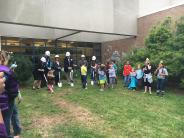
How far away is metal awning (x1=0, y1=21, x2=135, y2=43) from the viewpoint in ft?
76.5

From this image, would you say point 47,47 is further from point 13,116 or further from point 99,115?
point 13,116

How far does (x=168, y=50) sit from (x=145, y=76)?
8.59 ft

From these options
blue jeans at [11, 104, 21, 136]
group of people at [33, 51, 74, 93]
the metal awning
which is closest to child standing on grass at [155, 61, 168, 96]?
group of people at [33, 51, 74, 93]

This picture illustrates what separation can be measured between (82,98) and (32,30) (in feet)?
42.1

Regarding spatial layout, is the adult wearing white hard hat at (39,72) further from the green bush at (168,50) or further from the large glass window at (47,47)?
the large glass window at (47,47)

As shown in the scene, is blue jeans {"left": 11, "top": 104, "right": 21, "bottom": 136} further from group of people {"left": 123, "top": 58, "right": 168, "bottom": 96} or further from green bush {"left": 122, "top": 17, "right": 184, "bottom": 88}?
green bush {"left": 122, "top": 17, "right": 184, "bottom": 88}

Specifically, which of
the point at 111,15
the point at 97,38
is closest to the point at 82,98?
the point at 111,15

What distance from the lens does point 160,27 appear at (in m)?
18.7

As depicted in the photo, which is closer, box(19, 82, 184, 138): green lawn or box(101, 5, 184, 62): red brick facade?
box(19, 82, 184, 138): green lawn

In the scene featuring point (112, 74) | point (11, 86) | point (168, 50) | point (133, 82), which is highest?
point (168, 50)

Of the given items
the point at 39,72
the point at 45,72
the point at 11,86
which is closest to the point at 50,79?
the point at 45,72

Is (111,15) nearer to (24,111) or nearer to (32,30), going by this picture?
(32,30)

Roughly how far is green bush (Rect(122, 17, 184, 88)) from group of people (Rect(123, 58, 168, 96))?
820 mm

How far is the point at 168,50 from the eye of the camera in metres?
17.9
